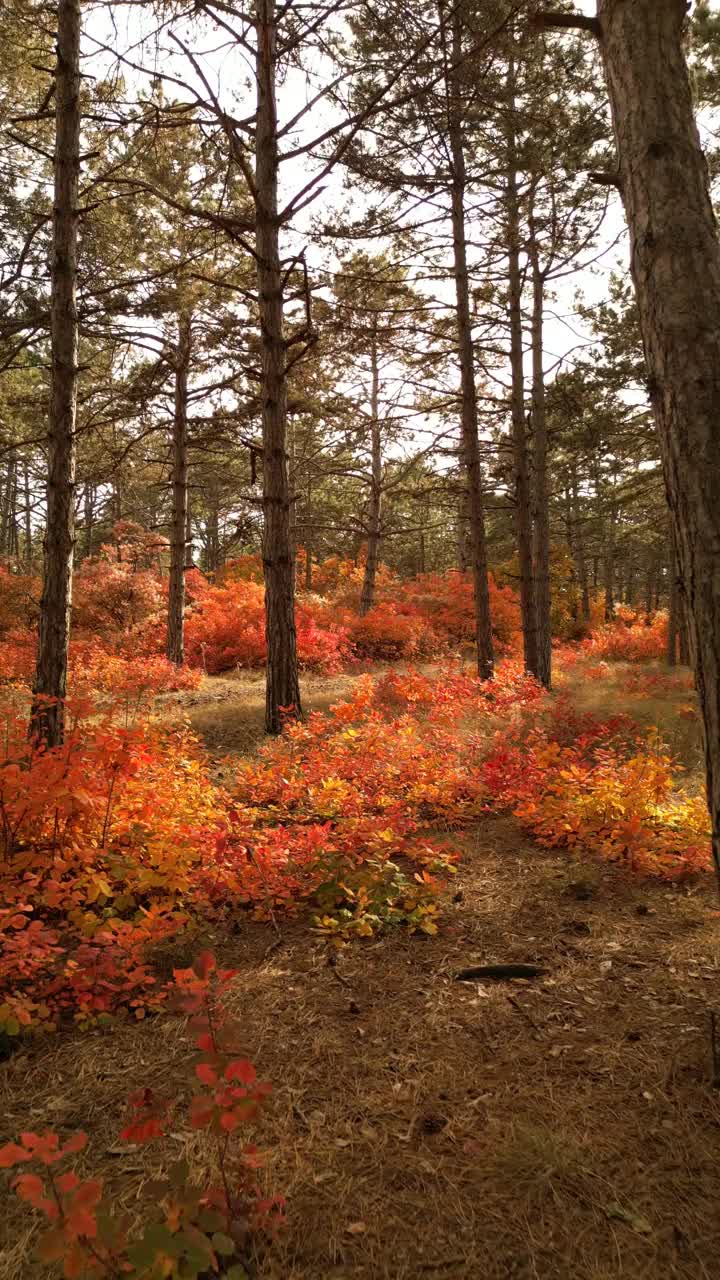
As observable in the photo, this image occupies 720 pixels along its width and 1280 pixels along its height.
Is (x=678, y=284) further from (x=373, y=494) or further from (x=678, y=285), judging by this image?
(x=373, y=494)

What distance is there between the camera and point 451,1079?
2539mm

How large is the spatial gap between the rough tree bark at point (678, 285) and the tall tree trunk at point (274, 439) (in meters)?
5.68

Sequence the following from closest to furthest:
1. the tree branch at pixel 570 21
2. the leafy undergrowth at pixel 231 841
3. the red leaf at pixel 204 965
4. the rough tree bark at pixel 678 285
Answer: the red leaf at pixel 204 965
the rough tree bark at pixel 678 285
the tree branch at pixel 570 21
the leafy undergrowth at pixel 231 841

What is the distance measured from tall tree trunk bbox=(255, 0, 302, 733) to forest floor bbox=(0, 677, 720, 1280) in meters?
4.50

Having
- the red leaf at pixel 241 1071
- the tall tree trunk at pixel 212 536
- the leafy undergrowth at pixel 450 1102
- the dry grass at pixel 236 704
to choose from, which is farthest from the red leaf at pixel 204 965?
the tall tree trunk at pixel 212 536

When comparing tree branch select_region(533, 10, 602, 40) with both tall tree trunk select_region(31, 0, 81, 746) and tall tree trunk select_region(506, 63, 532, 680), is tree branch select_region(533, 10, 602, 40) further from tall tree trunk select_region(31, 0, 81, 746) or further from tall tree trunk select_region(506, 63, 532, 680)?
tall tree trunk select_region(506, 63, 532, 680)

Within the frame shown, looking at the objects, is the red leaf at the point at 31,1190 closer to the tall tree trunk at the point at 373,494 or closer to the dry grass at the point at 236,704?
the dry grass at the point at 236,704

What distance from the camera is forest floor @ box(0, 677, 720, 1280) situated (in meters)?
1.83

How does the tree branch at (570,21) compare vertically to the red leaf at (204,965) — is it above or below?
above

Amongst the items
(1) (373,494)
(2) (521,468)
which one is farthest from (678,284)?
(1) (373,494)

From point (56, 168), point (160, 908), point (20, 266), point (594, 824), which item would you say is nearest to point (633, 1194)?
point (160, 908)

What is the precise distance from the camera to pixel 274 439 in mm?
8125

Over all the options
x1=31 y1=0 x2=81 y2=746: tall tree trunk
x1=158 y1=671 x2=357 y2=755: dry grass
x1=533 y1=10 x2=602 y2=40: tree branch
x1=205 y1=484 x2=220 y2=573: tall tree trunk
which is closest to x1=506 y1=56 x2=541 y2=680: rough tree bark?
x1=158 y1=671 x2=357 y2=755: dry grass

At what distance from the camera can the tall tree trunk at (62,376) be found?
6.09m
